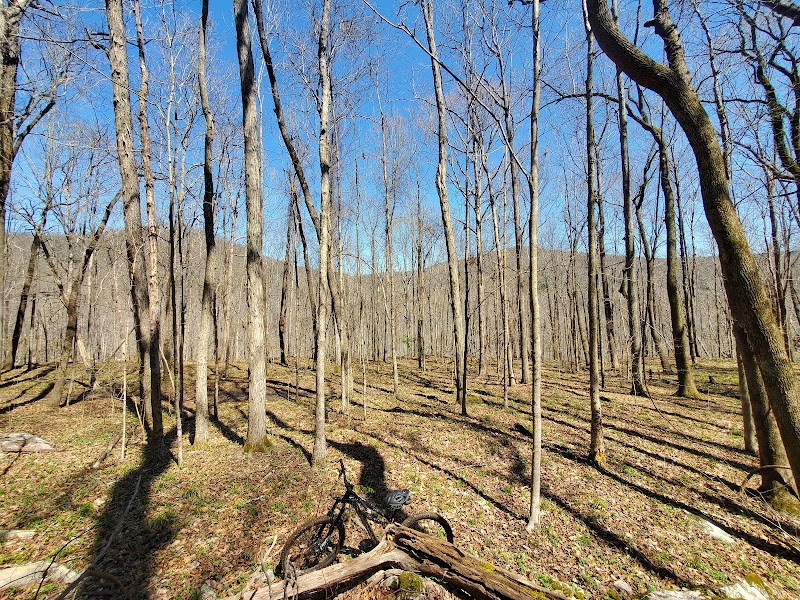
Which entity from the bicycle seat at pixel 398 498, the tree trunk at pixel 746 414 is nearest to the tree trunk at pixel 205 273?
the bicycle seat at pixel 398 498

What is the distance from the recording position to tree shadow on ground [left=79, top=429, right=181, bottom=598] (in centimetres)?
413

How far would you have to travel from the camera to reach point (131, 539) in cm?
498

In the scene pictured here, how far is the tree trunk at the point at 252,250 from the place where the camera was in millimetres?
7648

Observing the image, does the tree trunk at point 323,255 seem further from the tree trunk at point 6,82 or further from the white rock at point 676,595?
the white rock at point 676,595

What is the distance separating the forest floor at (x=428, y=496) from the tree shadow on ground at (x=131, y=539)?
0.08ft

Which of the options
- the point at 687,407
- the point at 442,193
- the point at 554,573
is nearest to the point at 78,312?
the point at 442,193

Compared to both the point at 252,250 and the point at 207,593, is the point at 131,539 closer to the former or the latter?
the point at 207,593

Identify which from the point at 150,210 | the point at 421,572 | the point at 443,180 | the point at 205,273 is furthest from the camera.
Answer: the point at 443,180

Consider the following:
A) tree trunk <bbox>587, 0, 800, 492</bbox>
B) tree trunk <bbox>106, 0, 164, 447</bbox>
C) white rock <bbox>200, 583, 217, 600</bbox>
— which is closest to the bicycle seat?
white rock <bbox>200, 583, 217, 600</bbox>

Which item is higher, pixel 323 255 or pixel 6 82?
pixel 6 82

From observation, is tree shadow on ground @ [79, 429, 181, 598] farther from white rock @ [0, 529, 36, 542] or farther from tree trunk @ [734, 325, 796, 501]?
tree trunk @ [734, 325, 796, 501]

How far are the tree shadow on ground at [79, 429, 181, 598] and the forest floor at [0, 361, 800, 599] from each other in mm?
24

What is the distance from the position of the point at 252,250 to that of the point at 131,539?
5.17 metres

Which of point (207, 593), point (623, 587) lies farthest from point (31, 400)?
point (623, 587)
